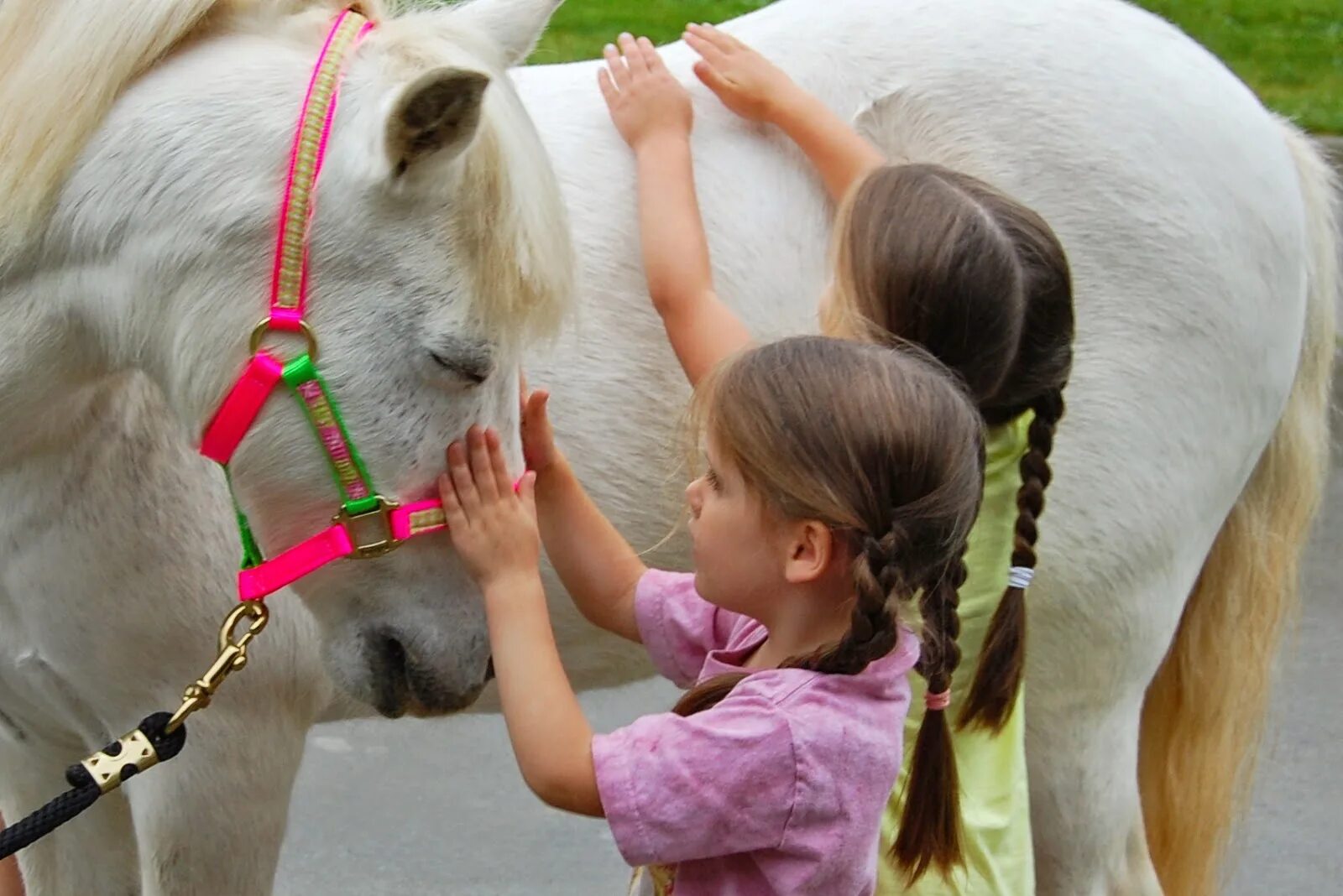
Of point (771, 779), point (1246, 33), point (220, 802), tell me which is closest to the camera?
point (771, 779)

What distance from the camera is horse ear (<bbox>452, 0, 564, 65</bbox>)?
61.4 inches

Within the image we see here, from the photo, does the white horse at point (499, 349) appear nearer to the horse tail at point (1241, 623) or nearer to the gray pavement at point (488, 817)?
the horse tail at point (1241, 623)

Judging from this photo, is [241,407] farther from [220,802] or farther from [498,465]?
[220,802]

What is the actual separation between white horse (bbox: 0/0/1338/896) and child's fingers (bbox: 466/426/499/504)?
0.02 meters

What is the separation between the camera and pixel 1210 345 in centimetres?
194

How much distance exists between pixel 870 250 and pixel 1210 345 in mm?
645

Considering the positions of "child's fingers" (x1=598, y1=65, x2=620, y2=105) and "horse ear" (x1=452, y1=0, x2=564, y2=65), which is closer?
"horse ear" (x1=452, y1=0, x2=564, y2=65)

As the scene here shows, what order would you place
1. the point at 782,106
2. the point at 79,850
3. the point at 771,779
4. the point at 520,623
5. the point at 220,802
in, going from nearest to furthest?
the point at 771,779
the point at 520,623
the point at 220,802
the point at 782,106
the point at 79,850

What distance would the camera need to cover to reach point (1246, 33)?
23.9ft

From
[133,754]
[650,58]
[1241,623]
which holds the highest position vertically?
[650,58]

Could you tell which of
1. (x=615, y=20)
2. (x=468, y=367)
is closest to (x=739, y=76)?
(x=468, y=367)

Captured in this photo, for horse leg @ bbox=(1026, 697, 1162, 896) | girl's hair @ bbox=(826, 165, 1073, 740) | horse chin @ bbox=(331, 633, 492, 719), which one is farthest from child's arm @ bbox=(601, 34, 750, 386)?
horse leg @ bbox=(1026, 697, 1162, 896)

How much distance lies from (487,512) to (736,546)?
0.24 m

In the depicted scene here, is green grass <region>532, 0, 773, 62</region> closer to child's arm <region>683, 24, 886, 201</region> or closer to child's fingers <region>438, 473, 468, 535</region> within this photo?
child's arm <region>683, 24, 886, 201</region>
